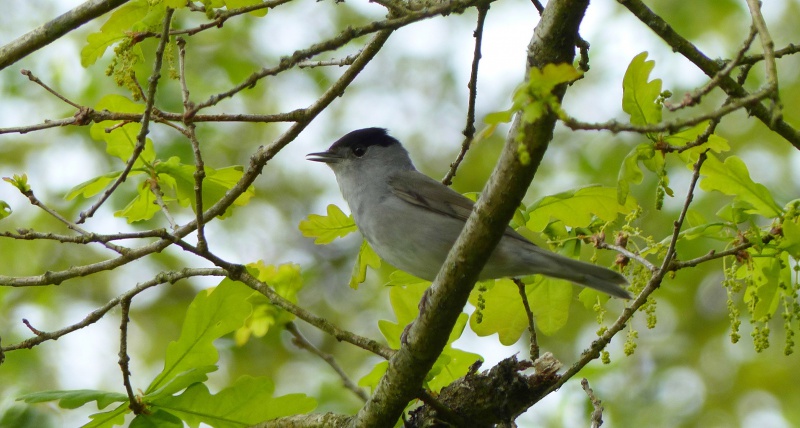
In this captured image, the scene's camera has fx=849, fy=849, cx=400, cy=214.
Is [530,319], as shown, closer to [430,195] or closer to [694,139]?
[694,139]

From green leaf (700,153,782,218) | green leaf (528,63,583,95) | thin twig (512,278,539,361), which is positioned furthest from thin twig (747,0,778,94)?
thin twig (512,278,539,361)

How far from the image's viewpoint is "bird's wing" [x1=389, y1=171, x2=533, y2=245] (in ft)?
14.3

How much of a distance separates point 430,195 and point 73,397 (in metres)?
2.12

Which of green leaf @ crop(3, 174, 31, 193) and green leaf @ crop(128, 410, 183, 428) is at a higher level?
green leaf @ crop(3, 174, 31, 193)

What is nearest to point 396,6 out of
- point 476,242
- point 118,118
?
point 476,242

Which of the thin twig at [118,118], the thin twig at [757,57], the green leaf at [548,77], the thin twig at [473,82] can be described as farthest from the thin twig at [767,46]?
the thin twig at [118,118]

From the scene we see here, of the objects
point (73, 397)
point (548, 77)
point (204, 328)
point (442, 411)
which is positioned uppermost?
point (204, 328)

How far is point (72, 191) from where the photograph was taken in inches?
136

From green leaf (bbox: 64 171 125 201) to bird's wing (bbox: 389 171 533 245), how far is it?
162cm

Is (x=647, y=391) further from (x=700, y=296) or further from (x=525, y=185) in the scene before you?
(x=525, y=185)

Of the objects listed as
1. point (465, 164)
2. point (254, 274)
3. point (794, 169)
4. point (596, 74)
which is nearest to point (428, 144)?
point (465, 164)

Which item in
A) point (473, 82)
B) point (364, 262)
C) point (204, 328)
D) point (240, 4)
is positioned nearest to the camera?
point (240, 4)

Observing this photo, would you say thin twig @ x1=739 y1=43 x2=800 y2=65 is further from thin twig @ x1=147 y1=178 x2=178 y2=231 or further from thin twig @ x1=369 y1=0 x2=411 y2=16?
thin twig @ x1=147 y1=178 x2=178 y2=231

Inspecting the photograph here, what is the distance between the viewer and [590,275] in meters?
3.49
